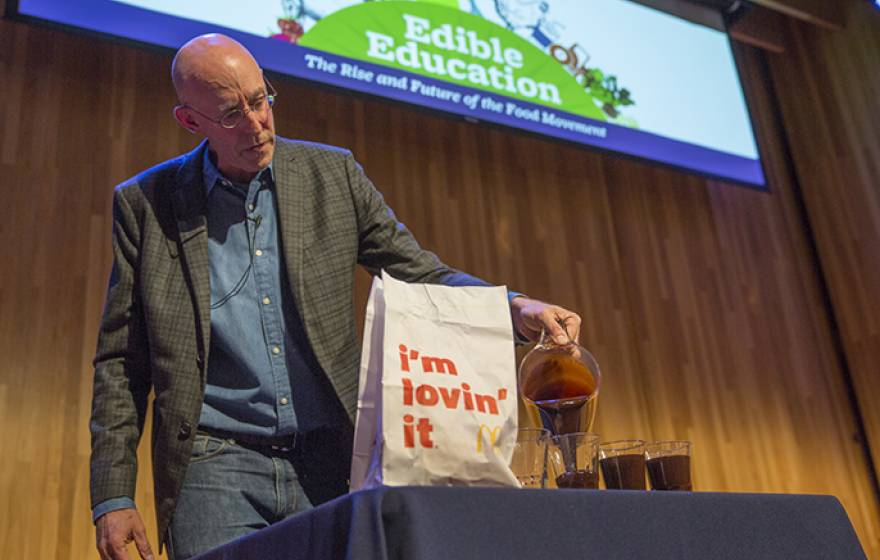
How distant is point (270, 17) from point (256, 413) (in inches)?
74.7

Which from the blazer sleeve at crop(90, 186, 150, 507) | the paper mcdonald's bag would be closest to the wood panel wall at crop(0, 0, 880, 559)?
the blazer sleeve at crop(90, 186, 150, 507)

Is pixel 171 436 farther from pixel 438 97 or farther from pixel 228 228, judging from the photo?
pixel 438 97

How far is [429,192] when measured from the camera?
3.36 m

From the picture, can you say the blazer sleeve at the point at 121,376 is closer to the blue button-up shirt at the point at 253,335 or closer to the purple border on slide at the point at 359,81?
the blue button-up shirt at the point at 253,335

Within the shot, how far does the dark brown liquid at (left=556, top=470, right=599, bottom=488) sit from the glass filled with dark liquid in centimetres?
5

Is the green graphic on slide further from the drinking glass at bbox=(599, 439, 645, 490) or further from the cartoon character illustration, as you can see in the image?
the drinking glass at bbox=(599, 439, 645, 490)

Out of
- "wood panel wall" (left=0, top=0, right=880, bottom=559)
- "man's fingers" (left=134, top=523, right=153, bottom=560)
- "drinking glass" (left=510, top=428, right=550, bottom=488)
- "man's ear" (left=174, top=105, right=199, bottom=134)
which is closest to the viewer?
"drinking glass" (left=510, top=428, right=550, bottom=488)

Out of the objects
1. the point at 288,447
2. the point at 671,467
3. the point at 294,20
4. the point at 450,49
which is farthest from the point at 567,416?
the point at 450,49

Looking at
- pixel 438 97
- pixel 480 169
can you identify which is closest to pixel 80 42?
pixel 438 97

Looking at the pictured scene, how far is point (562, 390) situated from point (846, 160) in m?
3.63

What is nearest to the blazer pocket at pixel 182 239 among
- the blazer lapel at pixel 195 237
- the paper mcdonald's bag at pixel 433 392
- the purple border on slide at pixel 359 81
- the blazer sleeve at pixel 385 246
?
the blazer lapel at pixel 195 237

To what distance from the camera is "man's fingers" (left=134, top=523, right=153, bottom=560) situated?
1.18 m

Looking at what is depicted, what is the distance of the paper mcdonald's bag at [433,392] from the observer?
2.75 feet

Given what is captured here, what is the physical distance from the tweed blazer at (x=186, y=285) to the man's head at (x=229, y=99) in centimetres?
5
